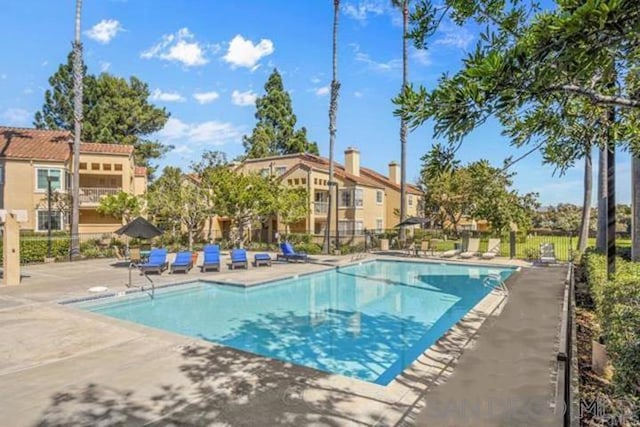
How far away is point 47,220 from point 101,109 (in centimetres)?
1889

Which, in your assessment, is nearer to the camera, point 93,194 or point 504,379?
point 504,379

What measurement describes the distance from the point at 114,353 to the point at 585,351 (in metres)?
8.64

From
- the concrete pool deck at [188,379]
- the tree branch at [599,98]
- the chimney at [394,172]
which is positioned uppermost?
the chimney at [394,172]

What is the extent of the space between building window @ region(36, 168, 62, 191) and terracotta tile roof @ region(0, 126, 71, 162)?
2.92ft

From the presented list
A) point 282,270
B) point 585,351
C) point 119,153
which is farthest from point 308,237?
point 585,351

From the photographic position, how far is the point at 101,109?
4412 cm

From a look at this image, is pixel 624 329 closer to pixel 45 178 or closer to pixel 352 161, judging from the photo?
pixel 45 178

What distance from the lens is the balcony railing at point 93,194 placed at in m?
31.7

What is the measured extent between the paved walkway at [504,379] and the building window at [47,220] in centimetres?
3180

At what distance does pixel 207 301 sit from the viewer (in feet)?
46.7

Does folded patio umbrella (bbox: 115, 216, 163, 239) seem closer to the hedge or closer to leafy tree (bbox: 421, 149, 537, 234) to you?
leafy tree (bbox: 421, 149, 537, 234)

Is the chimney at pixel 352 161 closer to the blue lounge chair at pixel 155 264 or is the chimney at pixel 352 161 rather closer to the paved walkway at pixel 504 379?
the blue lounge chair at pixel 155 264

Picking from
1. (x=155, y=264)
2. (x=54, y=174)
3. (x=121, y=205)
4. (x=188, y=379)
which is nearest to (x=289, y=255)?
(x=155, y=264)

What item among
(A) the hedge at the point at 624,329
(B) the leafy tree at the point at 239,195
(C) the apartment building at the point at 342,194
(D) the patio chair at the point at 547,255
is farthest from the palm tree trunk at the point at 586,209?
(A) the hedge at the point at 624,329
